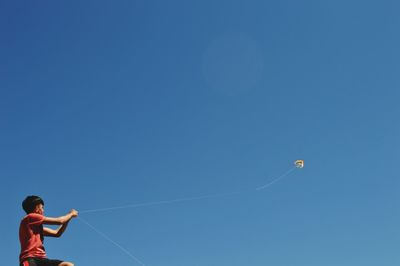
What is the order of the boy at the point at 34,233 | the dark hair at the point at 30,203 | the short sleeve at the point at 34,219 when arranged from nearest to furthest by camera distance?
the boy at the point at 34,233 < the short sleeve at the point at 34,219 < the dark hair at the point at 30,203

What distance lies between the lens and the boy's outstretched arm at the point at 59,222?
28.8ft

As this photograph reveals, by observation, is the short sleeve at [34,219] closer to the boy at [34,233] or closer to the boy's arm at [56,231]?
the boy at [34,233]

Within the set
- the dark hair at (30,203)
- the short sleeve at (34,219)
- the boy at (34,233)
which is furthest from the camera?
the dark hair at (30,203)

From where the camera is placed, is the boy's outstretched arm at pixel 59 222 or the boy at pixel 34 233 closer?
the boy at pixel 34 233

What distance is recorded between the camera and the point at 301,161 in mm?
26000

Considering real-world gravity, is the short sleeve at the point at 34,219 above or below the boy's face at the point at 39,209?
below

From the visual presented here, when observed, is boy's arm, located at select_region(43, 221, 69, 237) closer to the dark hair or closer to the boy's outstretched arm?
the boy's outstretched arm

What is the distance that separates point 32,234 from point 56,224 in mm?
552

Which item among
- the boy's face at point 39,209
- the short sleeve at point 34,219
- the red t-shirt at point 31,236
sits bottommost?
the red t-shirt at point 31,236

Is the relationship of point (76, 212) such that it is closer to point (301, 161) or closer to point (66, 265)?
point (66, 265)

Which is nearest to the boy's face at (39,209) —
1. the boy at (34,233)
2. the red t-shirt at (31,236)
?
the boy at (34,233)

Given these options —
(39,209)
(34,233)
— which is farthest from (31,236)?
(39,209)

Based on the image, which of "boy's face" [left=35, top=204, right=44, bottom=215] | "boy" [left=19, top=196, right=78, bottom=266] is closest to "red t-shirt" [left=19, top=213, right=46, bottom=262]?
"boy" [left=19, top=196, right=78, bottom=266]

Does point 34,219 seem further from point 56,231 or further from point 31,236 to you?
point 56,231
